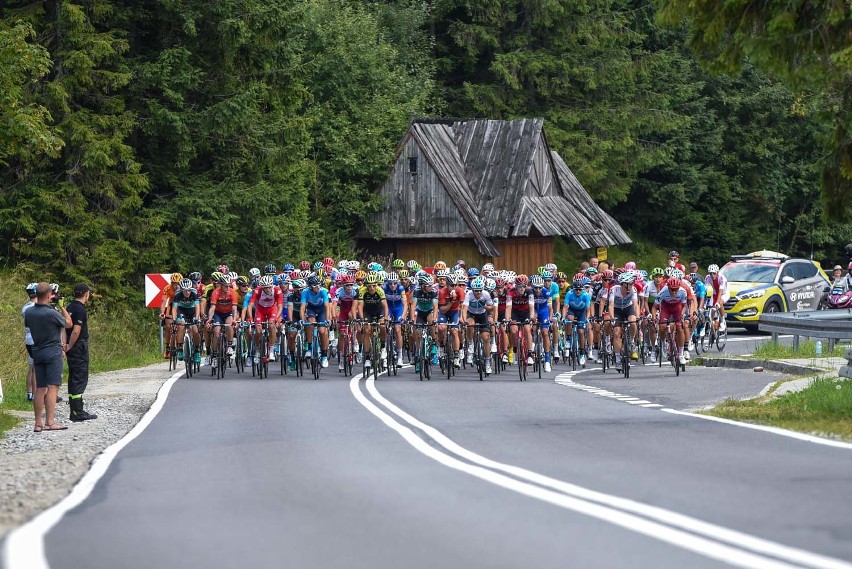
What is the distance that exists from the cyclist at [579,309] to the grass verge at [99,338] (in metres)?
9.71

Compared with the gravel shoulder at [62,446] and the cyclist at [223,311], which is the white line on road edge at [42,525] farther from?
the cyclist at [223,311]

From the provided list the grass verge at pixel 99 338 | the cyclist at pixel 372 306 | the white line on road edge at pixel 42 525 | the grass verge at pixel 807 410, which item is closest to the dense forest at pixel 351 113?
the grass verge at pixel 99 338

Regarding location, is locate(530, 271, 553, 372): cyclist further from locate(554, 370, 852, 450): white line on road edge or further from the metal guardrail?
the metal guardrail

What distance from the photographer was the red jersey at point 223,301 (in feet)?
86.4

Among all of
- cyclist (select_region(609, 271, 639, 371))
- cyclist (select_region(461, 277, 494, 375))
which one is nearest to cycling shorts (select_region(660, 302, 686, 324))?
cyclist (select_region(609, 271, 639, 371))

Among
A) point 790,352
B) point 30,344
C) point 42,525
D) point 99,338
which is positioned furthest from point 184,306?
point 42,525

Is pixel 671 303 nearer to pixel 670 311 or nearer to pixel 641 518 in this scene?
pixel 670 311

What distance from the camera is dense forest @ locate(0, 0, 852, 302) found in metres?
28.2

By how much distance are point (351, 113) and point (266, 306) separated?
26084mm

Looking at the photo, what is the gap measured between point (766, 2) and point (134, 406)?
11.2 m

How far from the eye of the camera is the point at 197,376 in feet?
86.3

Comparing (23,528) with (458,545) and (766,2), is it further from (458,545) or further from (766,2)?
(766,2)

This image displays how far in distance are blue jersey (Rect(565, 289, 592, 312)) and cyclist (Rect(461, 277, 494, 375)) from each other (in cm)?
215

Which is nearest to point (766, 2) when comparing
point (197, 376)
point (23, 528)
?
point (23, 528)
